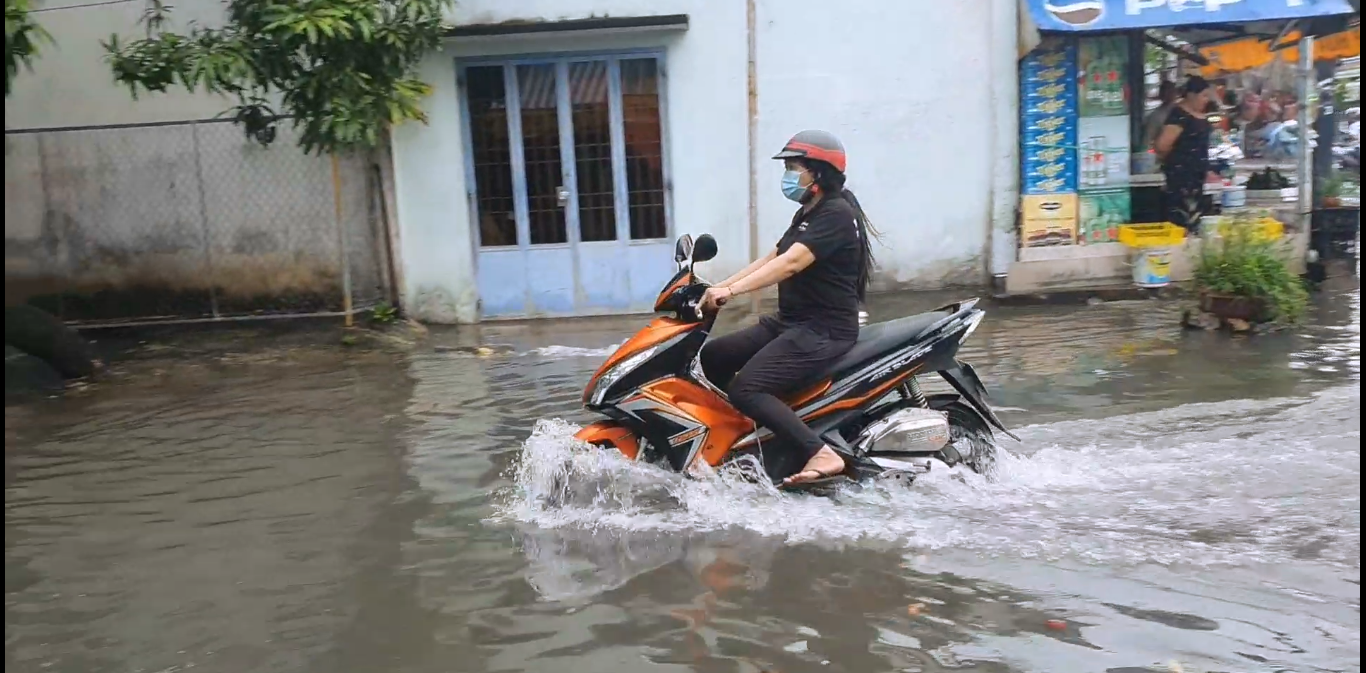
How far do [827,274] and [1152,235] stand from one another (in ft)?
20.6

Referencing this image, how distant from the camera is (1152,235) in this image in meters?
10.2

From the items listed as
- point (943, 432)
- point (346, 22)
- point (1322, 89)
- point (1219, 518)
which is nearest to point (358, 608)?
point (943, 432)

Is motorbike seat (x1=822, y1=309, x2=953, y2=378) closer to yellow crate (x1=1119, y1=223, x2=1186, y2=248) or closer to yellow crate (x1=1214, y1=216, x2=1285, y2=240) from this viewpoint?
yellow crate (x1=1214, y1=216, x2=1285, y2=240)

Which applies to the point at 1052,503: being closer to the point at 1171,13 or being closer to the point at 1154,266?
the point at 1154,266

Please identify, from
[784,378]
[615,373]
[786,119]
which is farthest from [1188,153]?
[615,373]

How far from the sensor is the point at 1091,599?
408 centimetres

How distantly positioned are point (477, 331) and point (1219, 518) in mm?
6914

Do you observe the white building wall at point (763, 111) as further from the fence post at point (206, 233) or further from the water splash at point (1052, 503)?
the water splash at point (1052, 503)

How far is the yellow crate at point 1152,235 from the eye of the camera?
33.2 feet

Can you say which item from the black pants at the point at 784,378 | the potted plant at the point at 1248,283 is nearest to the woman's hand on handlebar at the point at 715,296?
the black pants at the point at 784,378

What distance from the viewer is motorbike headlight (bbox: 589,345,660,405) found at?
4.98 m

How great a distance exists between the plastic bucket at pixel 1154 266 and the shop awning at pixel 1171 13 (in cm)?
194

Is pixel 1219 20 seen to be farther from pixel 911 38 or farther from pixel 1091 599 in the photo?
pixel 1091 599

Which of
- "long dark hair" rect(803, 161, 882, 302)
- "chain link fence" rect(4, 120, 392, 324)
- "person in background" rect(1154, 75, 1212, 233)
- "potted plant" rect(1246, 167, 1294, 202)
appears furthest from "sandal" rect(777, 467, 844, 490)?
"potted plant" rect(1246, 167, 1294, 202)
